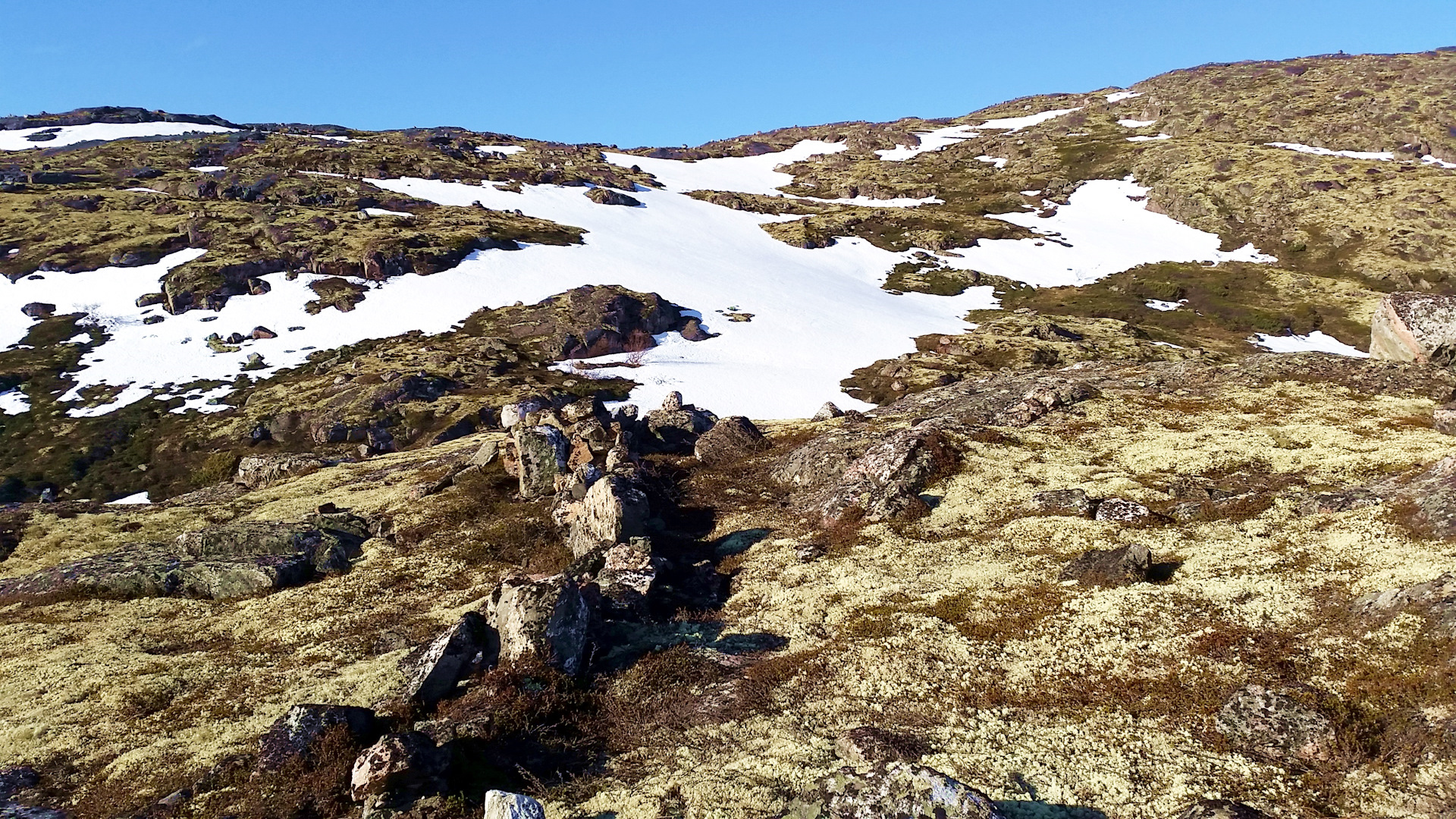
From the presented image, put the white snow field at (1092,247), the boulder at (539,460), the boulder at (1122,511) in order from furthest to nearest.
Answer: the white snow field at (1092,247), the boulder at (539,460), the boulder at (1122,511)

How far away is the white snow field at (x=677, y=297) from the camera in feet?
316

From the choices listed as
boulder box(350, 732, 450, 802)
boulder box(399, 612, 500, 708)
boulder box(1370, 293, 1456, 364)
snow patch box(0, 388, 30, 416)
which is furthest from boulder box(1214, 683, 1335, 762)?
snow patch box(0, 388, 30, 416)

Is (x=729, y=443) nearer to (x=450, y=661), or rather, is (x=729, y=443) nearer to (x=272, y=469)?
(x=450, y=661)

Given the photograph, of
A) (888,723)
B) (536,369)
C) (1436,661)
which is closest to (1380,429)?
(1436,661)

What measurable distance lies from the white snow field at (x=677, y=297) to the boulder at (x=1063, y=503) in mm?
52875

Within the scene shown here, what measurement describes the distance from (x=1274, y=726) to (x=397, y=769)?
1870 cm

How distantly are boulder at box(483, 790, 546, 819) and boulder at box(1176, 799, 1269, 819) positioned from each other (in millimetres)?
12059

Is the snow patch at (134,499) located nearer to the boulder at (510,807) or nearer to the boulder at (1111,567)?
the boulder at (510,807)

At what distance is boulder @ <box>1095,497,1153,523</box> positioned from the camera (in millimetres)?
27797

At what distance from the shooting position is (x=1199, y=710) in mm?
16641

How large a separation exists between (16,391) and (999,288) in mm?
150055

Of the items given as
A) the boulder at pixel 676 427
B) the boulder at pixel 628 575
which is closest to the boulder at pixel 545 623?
the boulder at pixel 628 575

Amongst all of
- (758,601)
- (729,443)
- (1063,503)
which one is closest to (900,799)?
(758,601)

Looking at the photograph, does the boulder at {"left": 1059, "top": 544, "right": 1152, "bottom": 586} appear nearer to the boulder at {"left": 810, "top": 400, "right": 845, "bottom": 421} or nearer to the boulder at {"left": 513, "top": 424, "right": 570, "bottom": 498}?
the boulder at {"left": 513, "top": 424, "right": 570, "bottom": 498}
